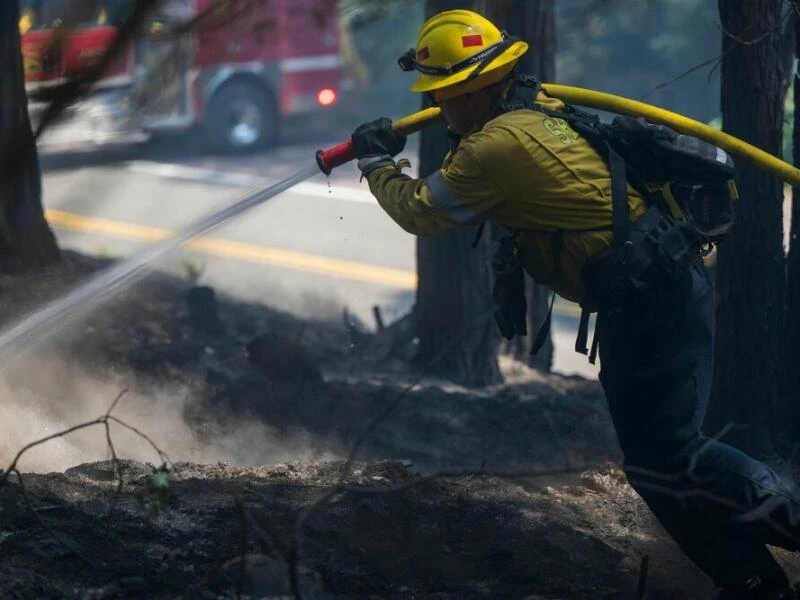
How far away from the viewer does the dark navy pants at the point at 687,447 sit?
3.99 meters

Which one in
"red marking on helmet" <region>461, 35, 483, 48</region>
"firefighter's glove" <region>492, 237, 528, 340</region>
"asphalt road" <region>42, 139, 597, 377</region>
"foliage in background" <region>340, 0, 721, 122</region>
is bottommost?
"asphalt road" <region>42, 139, 597, 377</region>

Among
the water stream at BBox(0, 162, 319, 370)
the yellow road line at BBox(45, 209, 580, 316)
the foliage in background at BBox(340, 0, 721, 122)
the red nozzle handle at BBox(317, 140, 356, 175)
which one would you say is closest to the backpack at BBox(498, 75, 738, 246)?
the red nozzle handle at BBox(317, 140, 356, 175)

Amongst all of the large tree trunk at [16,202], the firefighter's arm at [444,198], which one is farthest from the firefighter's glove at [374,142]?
the large tree trunk at [16,202]

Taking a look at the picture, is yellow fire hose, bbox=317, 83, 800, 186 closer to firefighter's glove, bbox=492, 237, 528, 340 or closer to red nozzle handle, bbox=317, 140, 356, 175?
red nozzle handle, bbox=317, 140, 356, 175

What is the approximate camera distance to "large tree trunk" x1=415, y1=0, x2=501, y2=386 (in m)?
7.56

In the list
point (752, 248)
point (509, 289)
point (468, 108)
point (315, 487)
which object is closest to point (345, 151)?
point (468, 108)

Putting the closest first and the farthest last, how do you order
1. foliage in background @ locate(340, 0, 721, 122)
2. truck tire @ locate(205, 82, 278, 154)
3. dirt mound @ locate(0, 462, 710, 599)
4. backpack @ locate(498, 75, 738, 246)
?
dirt mound @ locate(0, 462, 710, 599)
backpack @ locate(498, 75, 738, 246)
truck tire @ locate(205, 82, 278, 154)
foliage in background @ locate(340, 0, 721, 122)

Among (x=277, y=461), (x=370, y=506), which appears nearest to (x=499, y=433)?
(x=277, y=461)

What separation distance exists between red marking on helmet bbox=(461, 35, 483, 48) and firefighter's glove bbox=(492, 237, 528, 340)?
68 cm

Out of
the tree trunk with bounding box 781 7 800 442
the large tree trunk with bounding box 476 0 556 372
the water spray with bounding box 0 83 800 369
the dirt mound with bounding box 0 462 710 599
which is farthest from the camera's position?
the large tree trunk with bounding box 476 0 556 372

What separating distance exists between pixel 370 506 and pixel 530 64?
391cm

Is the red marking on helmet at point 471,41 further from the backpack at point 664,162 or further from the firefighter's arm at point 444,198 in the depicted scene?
the firefighter's arm at point 444,198

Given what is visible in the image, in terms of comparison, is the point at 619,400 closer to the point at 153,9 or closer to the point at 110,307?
the point at 153,9

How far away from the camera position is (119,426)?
6.08m
